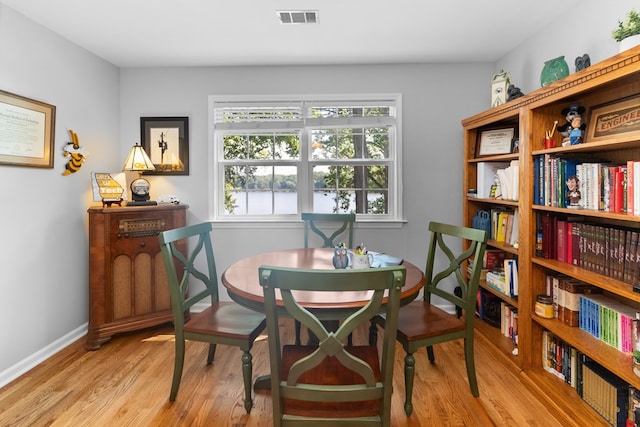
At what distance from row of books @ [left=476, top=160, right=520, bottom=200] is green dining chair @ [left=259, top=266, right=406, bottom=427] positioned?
176 cm

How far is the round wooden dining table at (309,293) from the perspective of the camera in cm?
153

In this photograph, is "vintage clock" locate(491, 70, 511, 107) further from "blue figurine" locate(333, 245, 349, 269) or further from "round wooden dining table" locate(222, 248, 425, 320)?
"blue figurine" locate(333, 245, 349, 269)

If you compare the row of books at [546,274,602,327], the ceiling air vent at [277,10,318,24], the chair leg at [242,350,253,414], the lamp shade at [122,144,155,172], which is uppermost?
the ceiling air vent at [277,10,318,24]

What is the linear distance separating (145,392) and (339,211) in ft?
7.19

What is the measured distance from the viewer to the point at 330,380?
148 centimetres

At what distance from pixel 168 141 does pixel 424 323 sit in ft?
9.46

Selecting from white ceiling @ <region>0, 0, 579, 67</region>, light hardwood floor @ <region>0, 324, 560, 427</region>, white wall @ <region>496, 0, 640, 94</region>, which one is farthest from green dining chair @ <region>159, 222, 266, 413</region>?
white wall @ <region>496, 0, 640, 94</region>

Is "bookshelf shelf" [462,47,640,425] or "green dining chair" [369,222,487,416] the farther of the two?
"green dining chair" [369,222,487,416]

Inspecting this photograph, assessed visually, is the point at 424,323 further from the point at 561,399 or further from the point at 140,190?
the point at 140,190

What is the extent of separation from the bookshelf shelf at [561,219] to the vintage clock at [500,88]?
197 millimetres

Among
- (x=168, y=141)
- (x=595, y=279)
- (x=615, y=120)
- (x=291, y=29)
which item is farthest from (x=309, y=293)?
(x=168, y=141)

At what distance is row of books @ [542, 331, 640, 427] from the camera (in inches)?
67.8

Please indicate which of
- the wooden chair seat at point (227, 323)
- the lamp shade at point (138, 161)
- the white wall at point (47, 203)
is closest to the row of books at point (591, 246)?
the wooden chair seat at point (227, 323)

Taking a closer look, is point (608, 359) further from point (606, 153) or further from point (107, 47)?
point (107, 47)
